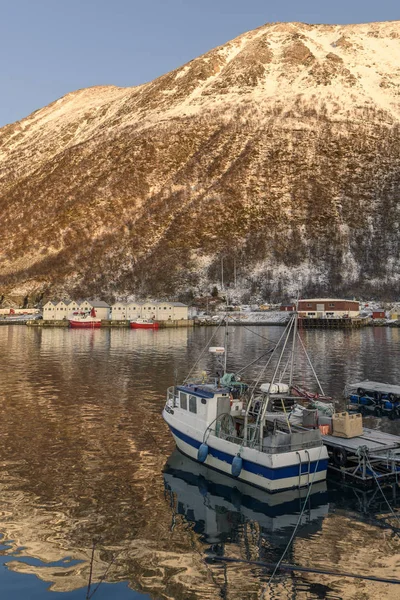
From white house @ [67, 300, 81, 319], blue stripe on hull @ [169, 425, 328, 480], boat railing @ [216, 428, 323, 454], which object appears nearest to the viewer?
blue stripe on hull @ [169, 425, 328, 480]

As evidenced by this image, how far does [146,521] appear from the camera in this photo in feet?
74.7

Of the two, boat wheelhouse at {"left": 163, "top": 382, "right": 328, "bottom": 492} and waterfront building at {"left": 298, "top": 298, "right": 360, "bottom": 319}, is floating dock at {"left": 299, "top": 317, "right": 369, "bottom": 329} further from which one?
boat wheelhouse at {"left": 163, "top": 382, "right": 328, "bottom": 492}

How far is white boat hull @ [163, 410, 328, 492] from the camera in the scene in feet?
84.1

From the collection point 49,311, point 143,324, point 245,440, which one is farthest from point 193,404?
point 49,311

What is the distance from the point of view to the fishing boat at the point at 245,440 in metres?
25.9

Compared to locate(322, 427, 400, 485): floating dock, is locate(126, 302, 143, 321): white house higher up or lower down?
higher up

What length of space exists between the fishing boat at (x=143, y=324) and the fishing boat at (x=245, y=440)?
387 feet

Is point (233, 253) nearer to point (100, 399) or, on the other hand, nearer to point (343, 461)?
point (100, 399)

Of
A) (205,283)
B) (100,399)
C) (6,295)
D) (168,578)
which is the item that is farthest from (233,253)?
(168,578)

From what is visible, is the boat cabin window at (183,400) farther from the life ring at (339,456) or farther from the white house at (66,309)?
the white house at (66,309)

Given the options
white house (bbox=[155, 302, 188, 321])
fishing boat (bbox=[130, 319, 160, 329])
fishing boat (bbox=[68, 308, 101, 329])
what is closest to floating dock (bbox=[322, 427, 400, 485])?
fishing boat (bbox=[130, 319, 160, 329])

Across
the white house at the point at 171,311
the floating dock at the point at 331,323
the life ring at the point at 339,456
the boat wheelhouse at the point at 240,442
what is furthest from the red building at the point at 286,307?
the life ring at the point at 339,456

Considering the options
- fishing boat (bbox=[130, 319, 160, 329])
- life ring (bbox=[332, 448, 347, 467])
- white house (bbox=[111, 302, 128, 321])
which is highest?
white house (bbox=[111, 302, 128, 321])

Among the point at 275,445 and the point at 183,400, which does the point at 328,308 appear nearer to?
the point at 183,400
